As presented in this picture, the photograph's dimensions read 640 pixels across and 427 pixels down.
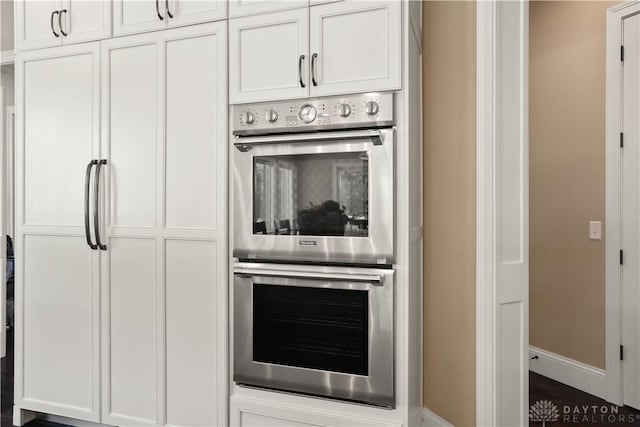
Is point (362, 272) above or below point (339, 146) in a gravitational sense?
below

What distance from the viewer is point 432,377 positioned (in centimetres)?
253

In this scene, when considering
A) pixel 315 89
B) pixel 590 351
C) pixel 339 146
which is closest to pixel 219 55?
pixel 315 89

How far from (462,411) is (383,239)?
98cm

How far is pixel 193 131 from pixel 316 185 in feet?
2.28

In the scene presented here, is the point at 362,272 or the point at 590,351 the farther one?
the point at 590,351

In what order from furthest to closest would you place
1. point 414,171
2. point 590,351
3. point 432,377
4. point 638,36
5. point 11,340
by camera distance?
point 11,340 → point 590,351 → point 638,36 → point 432,377 → point 414,171

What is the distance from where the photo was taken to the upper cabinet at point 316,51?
80.1 inches

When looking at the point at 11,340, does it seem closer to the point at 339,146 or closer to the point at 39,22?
the point at 39,22

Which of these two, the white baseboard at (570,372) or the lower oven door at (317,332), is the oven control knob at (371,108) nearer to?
the lower oven door at (317,332)

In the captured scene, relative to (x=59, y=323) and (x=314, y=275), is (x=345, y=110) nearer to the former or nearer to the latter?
(x=314, y=275)

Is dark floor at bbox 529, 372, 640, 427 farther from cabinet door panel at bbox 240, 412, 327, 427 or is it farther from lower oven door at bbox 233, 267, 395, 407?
cabinet door panel at bbox 240, 412, 327, 427

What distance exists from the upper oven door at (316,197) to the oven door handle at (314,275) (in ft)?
0.21

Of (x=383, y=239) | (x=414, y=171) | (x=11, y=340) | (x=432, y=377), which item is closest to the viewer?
(x=383, y=239)

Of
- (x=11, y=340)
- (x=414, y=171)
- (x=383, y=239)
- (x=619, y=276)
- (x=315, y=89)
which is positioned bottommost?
(x=11, y=340)
